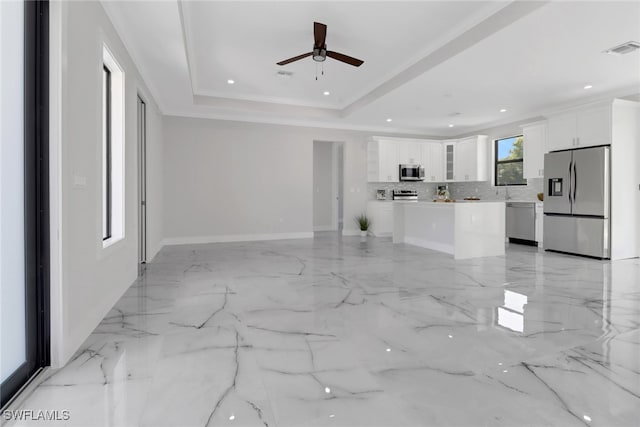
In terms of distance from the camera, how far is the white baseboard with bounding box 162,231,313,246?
23.0 feet

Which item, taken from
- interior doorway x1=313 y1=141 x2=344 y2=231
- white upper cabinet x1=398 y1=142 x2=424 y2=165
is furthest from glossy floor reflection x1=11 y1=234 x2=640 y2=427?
interior doorway x1=313 y1=141 x2=344 y2=231

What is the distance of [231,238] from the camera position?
24.2 ft

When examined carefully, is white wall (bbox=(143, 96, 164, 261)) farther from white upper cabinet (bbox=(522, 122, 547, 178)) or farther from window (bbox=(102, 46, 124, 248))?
white upper cabinet (bbox=(522, 122, 547, 178))

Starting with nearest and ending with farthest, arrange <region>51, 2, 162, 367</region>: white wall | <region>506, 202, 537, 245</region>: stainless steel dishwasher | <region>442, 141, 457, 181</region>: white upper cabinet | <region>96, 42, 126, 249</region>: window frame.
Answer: <region>51, 2, 162, 367</region>: white wall < <region>96, 42, 126, 249</region>: window frame < <region>506, 202, 537, 245</region>: stainless steel dishwasher < <region>442, 141, 457, 181</region>: white upper cabinet

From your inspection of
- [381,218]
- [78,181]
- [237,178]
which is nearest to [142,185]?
[237,178]

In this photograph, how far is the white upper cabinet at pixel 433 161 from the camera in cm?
884

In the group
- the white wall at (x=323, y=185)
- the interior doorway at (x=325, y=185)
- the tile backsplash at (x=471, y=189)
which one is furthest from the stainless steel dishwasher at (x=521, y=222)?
the white wall at (x=323, y=185)

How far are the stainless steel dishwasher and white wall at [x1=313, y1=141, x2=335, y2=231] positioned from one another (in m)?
4.56

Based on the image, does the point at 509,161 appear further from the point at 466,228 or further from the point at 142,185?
the point at 142,185

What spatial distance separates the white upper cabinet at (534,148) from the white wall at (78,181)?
6957 millimetres

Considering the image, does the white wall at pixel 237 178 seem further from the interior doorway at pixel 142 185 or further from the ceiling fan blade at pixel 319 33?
the ceiling fan blade at pixel 319 33

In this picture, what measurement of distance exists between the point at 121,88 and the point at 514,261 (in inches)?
220

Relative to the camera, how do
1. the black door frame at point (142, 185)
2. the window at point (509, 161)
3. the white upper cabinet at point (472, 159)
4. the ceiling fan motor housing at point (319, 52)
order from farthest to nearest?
the white upper cabinet at point (472, 159), the window at point (509, 161), the black door frame at point (142, 185), the ceiling fan motor housing at point (319, 52)

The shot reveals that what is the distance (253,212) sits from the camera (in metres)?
7.53
